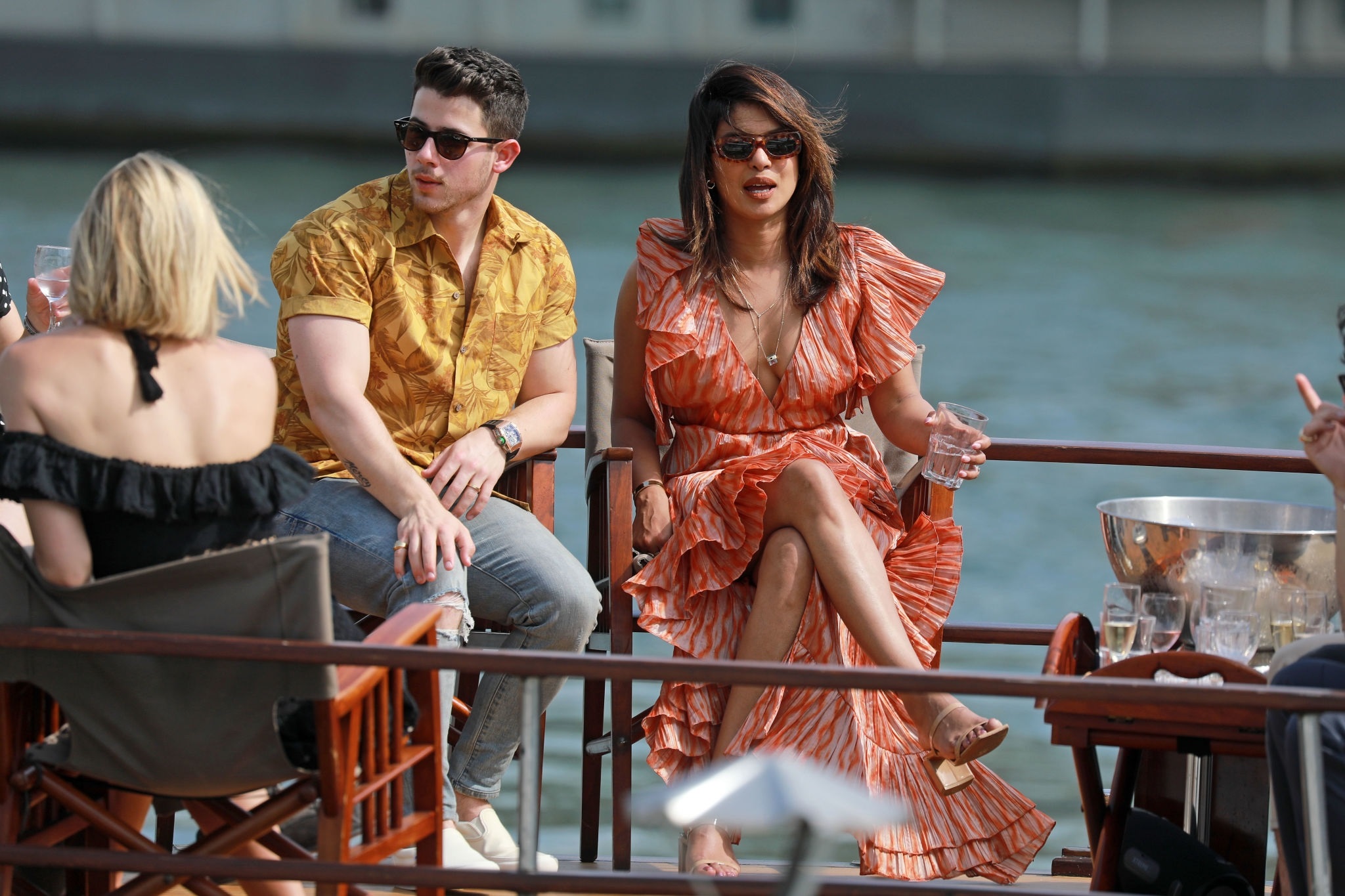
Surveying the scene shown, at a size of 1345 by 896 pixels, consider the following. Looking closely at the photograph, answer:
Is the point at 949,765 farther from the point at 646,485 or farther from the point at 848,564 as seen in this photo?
the point at 646,485

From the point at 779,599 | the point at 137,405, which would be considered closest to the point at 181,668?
the point at 137,405

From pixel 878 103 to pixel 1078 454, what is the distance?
26847 mm

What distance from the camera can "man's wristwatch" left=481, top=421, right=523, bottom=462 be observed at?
10.8 feet

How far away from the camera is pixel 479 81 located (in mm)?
3254

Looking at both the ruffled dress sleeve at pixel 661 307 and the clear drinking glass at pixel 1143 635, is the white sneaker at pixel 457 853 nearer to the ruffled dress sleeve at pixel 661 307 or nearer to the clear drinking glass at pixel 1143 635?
the ruffled dress sleeve at pixel 661 307

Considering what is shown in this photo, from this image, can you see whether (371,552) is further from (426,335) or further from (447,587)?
(426,335)

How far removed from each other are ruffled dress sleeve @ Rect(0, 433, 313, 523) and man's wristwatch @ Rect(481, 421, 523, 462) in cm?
95

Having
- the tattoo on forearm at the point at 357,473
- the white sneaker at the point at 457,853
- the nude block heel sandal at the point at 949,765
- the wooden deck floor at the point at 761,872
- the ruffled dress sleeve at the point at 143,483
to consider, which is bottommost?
the wooden deck floor at the point at 761,872

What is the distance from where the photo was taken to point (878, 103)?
2948 cm

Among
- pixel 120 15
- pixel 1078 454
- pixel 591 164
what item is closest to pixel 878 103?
pixel 591 164

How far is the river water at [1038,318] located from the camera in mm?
12180

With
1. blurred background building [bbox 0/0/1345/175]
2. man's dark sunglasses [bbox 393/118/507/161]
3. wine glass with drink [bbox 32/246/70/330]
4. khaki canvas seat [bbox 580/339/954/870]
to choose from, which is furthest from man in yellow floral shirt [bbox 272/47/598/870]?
blurred background building [bbox 0/0/1345/175]

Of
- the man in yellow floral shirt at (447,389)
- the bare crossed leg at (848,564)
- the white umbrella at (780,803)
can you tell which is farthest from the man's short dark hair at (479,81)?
the white umbrella at (780,803)

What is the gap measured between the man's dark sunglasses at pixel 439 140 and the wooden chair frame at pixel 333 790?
115cm
